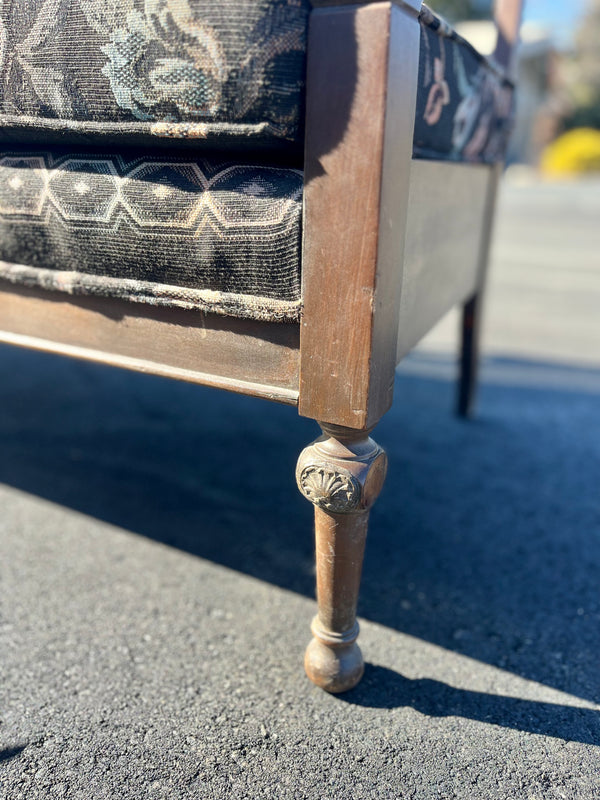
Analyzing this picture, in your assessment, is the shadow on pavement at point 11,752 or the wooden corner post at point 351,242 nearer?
the wooden corner post at point 351,242

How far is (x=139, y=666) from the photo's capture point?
80 cm

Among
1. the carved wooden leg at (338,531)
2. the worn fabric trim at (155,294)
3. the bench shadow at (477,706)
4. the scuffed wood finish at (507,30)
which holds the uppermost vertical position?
the scuffed wood finish at (507,30)

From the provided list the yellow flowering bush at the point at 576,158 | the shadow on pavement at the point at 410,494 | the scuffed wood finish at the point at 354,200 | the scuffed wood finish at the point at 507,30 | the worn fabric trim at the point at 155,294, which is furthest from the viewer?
the yellow flowering bush at the point at 576,158

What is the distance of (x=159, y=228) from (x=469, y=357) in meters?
1.11

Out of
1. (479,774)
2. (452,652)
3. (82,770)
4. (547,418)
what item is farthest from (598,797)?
(547,418)

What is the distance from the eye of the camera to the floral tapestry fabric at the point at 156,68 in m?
0.54

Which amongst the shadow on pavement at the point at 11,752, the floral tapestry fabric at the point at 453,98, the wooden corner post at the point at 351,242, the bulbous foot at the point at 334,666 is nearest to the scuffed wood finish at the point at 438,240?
the floral tapestry fabric at the point at 453,98

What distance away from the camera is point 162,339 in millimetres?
727

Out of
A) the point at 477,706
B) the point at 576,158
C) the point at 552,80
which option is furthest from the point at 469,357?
the point at 552,80

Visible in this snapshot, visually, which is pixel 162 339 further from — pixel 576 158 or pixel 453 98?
pixel 576 158

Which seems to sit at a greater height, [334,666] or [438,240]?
[438,240]

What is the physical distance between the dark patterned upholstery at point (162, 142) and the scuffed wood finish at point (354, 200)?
0.02 meters

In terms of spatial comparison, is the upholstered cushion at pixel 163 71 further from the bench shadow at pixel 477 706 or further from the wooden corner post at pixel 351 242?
the bench shadow at pixel 477 706

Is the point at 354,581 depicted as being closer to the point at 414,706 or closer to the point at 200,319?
the point at 414,706
